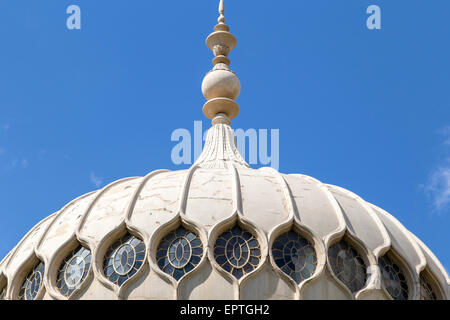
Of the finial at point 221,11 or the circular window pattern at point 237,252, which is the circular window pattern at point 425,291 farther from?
the finial at point 221,11

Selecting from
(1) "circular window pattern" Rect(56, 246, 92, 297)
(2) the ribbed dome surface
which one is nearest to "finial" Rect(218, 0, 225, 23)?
(2) the ribbed dome surface

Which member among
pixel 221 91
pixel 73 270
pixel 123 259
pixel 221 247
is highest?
pixel 221 91

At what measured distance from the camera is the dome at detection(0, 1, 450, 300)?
18328 mm

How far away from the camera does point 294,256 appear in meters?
18.8

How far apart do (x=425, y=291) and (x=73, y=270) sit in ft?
27.2

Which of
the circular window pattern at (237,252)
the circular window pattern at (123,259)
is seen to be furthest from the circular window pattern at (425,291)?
the circular window pattern at (123,259)

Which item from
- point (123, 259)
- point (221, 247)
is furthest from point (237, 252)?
point (123, 259)

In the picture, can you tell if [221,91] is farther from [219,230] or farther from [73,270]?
[73,270]

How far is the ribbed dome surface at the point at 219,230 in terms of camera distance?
719 inches

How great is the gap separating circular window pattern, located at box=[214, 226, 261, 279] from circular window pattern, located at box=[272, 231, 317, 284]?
480 millimetres

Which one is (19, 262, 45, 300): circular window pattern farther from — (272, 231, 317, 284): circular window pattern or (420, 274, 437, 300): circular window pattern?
(420, 274, 437, 300): circular window pattern

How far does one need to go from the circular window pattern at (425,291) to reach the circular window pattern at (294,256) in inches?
117

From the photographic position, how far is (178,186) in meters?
20.5
